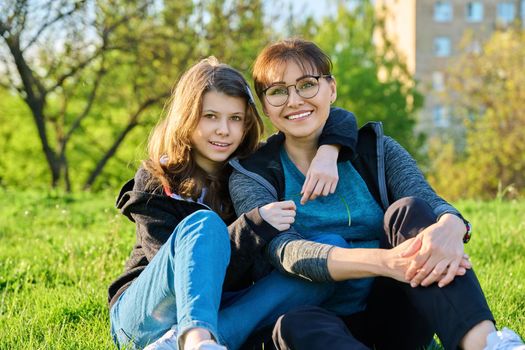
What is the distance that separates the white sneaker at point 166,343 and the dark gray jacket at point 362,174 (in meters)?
0.49

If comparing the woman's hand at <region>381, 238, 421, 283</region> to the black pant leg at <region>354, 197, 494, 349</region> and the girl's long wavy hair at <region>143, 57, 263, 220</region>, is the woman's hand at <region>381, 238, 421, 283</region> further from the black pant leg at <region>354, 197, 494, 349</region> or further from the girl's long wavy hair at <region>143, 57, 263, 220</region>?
the girl's long wavy hair at <region>143, 57, 263, 220</region>

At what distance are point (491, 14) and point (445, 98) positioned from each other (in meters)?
22.5

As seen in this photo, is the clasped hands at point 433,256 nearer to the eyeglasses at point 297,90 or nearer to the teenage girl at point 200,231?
the teenage girl at point 200,231

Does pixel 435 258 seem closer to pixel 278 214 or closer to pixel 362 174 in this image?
pixel 278 214

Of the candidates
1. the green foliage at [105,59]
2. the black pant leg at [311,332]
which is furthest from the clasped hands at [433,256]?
the green foliage at [105,59]

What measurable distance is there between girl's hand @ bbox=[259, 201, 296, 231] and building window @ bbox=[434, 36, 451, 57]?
44048 millimetres

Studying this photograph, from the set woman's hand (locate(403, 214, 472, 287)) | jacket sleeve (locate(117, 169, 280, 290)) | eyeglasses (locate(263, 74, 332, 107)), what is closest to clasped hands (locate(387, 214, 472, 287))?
woman's hand (locate(403, 214, 472, 287))

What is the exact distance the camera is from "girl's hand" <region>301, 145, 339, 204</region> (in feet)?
9.14

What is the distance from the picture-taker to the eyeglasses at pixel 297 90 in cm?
296

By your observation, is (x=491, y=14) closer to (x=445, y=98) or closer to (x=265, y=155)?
(x=445, y=98)

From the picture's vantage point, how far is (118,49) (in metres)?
14.4

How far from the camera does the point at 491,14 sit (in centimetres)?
4519

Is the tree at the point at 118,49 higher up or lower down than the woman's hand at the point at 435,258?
higher up

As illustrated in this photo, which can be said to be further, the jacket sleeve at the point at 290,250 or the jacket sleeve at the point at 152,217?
the jacket sleeve at the point at 152,217
